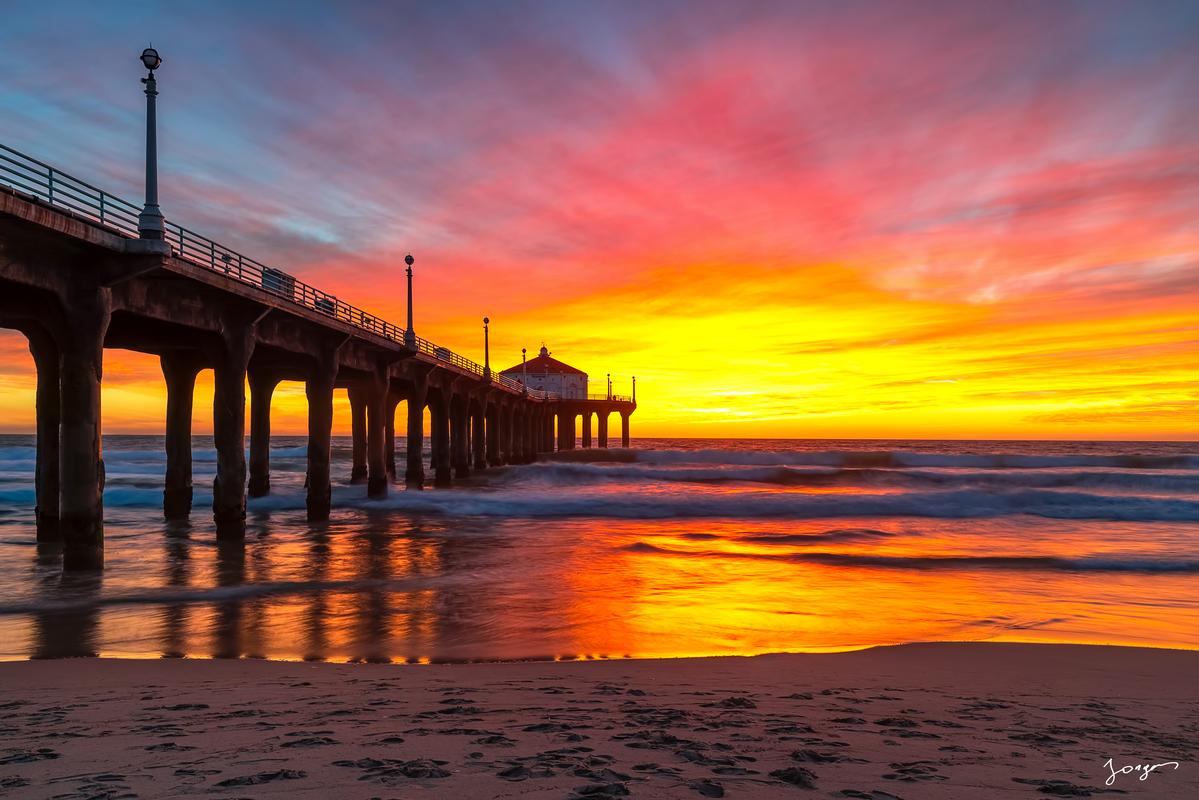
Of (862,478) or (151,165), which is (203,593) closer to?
(151,165)

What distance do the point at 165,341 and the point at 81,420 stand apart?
296 inches

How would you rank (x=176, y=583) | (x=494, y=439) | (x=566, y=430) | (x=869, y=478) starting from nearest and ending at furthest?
(x=176, y=583) < (x=869, y=478) < (x=494, y=439) < (x=566, y=430)

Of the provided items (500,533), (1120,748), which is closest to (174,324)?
(500,533)

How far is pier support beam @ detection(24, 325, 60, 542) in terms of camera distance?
2109 cm

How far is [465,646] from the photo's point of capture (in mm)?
10055

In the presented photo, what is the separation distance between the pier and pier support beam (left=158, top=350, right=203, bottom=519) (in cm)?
4

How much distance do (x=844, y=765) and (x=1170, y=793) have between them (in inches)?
74.8

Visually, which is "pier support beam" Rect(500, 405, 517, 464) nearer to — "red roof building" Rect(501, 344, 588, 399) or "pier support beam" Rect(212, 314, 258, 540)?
"red roof building" Rect(501, 344, 588, 399)

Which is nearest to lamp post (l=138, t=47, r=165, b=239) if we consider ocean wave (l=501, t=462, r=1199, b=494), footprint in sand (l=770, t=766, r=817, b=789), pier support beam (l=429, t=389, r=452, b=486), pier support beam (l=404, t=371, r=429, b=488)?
footprint in sand (l=770, t=766, r=817, b=789)

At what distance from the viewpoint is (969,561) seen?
19734mm

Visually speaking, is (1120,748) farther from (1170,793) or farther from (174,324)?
(174,324)

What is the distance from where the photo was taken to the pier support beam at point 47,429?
2109 cm

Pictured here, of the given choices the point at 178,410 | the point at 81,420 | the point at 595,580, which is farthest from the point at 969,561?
the point at 178,410

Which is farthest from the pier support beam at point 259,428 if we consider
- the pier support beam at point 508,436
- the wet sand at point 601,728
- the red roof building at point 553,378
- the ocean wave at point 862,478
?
the red roof building at point 553,378
